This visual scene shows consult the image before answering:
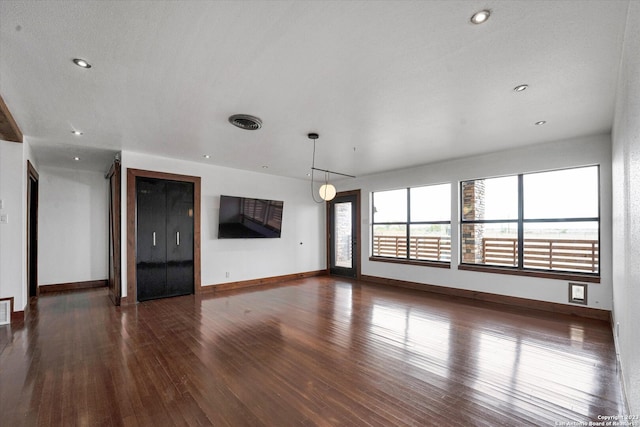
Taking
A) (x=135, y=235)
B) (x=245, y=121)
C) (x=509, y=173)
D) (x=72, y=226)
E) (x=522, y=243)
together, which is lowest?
(x=522, y=243)

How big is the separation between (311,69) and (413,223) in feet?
15.9

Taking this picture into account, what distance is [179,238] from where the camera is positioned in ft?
18.6

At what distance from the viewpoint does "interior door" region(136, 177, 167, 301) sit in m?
5.21

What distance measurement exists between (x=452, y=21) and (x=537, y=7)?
0.47 meters

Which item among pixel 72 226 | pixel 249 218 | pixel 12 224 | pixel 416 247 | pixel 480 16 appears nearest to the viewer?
pixel 480 16

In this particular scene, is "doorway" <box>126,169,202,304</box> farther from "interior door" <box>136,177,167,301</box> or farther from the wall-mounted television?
the wall-mounted television

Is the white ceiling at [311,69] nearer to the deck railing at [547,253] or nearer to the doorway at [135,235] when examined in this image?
the doorway at [135,235]

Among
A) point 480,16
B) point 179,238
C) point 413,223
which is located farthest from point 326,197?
point 480,16

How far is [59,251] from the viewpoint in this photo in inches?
239

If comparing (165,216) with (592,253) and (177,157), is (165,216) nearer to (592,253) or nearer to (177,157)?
(177,157)

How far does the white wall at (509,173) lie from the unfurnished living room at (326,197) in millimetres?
33

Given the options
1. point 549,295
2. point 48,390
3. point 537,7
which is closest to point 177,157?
point 48,390

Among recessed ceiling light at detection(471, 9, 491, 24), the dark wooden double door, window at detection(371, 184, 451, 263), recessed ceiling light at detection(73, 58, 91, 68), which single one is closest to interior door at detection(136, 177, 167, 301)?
the dark wooden double door

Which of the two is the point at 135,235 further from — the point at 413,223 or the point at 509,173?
the point at 509,173
